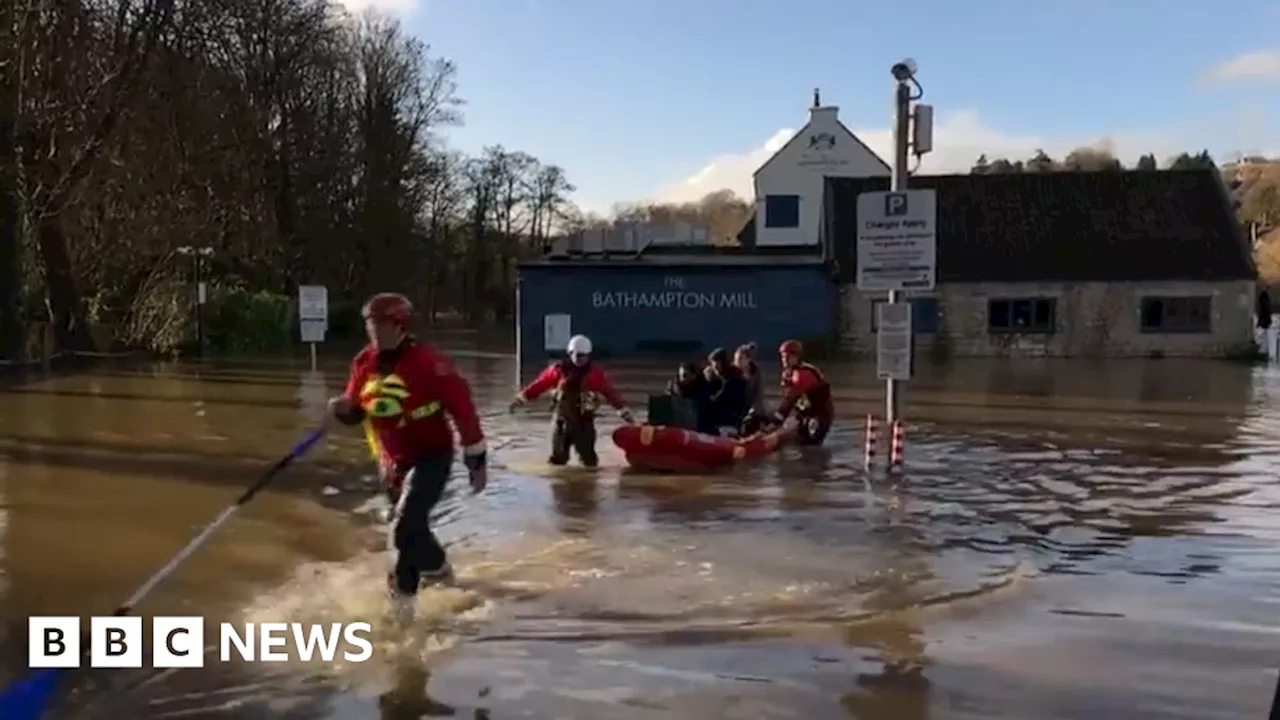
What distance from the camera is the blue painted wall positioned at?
121ft

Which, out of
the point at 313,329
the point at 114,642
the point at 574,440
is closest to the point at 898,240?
the point at 574,440

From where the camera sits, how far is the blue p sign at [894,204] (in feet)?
42.1

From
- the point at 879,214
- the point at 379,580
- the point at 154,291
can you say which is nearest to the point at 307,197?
the point at 154,291

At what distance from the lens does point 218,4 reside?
32.2m

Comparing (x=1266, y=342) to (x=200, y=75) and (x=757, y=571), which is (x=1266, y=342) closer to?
(x=200, y=75)

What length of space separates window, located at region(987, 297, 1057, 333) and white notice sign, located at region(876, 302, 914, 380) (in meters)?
26.6

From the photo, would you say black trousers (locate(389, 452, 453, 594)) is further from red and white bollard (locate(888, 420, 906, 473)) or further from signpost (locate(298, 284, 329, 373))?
signpost (locate(298, 284, 329, 373))

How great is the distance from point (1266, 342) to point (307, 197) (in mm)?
31509

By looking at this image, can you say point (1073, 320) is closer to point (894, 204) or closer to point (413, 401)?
point (894, 204)

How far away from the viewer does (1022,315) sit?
38.9 meters

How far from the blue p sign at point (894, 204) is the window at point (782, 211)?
44489mm

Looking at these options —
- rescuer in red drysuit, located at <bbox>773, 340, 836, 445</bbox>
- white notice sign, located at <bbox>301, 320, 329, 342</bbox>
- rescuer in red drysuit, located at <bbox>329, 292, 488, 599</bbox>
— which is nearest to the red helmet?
rescuer in red drysuit, located at <bbox>329, 292, 488, 599</bbox>

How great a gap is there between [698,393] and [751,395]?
81cm

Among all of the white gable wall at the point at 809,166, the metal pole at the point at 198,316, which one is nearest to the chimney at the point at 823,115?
the white gable wall at the point at 809,166
